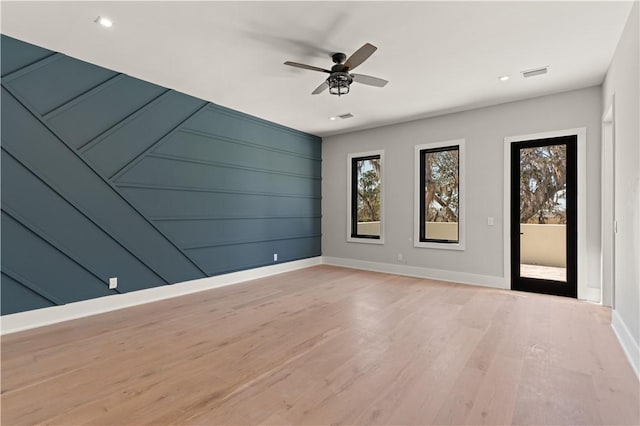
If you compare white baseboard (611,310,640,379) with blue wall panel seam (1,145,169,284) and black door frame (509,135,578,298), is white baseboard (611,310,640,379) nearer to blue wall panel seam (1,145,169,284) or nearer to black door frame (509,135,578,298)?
black door frame (509,135,578,298)

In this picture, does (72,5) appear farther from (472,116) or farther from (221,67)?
(472,116)

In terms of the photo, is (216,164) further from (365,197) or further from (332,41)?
(365,197)

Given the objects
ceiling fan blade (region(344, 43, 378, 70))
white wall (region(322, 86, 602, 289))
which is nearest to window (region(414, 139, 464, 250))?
white wall (region(322, 86, 602, 289))

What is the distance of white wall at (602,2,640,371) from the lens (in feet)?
8.11

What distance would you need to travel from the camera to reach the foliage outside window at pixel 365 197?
6.65m

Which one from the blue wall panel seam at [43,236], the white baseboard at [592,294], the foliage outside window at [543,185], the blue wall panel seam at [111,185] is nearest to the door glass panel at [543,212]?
the foliage outside window at [543,185]

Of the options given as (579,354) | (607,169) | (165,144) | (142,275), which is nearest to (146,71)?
(165,144)

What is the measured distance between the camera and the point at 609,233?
3961 millimetres

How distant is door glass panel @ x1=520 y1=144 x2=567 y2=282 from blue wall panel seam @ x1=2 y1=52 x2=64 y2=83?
247 inches

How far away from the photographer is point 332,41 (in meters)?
3.19

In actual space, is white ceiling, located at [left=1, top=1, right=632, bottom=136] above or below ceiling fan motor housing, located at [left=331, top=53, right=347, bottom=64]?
above

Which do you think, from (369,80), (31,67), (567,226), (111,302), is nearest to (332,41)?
(369,80)

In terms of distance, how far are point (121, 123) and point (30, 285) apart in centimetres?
207

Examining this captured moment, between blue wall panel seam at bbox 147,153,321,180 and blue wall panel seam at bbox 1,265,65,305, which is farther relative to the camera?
blue wall panel seam at bbox 147,153,321,180
